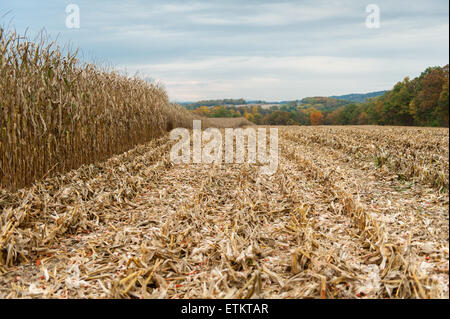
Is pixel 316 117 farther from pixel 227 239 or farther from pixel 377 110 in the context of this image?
pixel 227 239

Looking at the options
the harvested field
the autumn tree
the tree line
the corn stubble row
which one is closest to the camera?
the harvested field

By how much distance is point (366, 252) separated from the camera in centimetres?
371

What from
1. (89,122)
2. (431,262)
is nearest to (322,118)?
(89,122)

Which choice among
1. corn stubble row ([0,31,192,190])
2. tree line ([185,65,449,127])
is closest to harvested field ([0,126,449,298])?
corn stubble row ([0,31,192,190])

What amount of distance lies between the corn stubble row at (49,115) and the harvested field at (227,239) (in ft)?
1.57

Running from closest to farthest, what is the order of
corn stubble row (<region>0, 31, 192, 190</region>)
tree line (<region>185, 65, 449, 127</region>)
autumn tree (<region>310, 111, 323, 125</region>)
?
corn stubble row (<region>0, 31, 192, 190</region>), tree line (<region>185, 65, 449, 127</region>), autumn tree (<region>310, 111, 323, 125</region>)

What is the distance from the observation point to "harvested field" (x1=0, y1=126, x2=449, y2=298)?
2.99 m

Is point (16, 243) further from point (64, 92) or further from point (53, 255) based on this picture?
point (64, 92)

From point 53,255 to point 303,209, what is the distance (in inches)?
129

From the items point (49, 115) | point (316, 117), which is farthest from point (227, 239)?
point (316, 117)

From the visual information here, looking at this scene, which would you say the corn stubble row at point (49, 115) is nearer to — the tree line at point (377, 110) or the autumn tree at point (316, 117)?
the tree line at point (377, 110)

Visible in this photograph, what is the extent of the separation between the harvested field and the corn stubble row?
1.57 ft

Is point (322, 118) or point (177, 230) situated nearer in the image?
point (177, 230)

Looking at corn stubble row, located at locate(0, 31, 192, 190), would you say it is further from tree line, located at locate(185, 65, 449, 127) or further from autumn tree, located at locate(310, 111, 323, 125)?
autumn tree, located at locate(310, 111, 323, 125)
